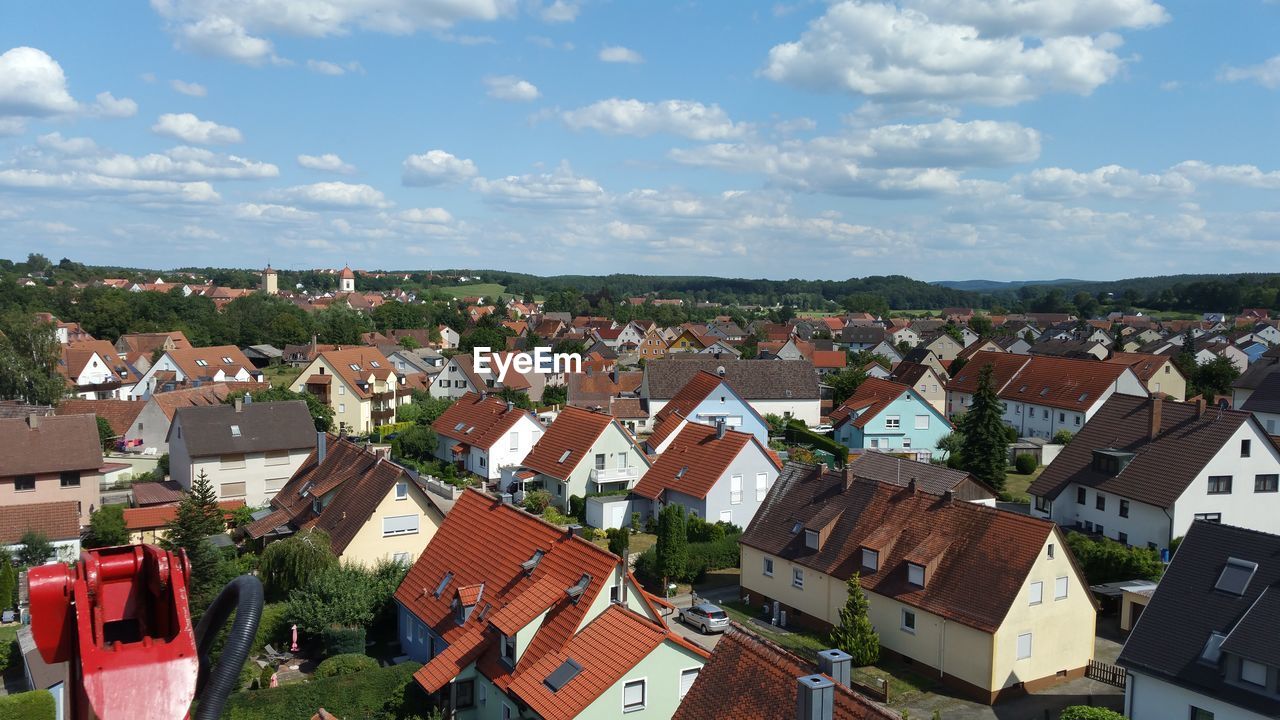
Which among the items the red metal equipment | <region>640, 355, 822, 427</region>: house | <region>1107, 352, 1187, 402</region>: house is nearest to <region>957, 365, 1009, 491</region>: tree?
<region>640, 355, 822, 427</region>: house

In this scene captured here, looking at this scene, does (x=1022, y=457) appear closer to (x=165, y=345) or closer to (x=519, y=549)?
(x=519, y=549)

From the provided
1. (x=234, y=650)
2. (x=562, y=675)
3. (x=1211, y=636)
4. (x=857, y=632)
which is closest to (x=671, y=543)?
(x=857, y=632)

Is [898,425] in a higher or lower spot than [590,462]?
higher

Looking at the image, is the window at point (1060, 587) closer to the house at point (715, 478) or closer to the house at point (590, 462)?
the house at point (715, 478)

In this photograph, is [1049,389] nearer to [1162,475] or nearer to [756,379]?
[756,379]

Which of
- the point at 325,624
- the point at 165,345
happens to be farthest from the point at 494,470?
the point at 165,345

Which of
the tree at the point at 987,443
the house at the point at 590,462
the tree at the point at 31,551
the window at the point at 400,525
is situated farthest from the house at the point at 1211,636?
the tree at the point at 31,551
